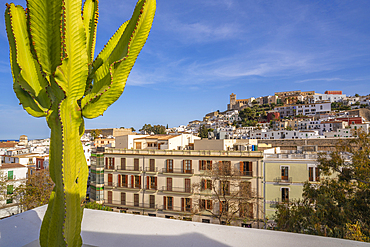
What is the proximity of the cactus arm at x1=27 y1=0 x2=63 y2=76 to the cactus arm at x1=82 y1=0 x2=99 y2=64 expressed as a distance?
1.11 ft

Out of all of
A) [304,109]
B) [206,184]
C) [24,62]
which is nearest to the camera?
[24,62]

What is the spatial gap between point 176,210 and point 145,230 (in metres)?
13.5

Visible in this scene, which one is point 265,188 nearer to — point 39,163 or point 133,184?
point 133,184

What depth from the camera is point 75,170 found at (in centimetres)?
161

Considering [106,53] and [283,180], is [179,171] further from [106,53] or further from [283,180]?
[106,53]

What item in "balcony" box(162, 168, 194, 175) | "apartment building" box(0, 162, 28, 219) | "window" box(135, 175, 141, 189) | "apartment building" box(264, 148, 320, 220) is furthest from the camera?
"window" box(135, 175, 141, 189)

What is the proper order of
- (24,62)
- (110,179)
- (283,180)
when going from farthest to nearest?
(110,179) → (283,180) → (24,62)

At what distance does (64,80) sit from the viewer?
1.50 meters

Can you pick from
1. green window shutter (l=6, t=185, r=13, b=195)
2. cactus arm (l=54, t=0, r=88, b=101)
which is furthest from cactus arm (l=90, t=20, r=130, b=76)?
green window shutter (l=6, t=185, r=13, b=195)

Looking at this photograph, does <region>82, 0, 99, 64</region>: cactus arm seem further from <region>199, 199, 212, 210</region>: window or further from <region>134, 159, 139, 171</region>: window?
<region>134, 159, 139, 171</region>: window

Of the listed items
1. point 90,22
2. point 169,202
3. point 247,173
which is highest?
point 90,22

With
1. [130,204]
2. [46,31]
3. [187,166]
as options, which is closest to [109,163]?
[130,204]

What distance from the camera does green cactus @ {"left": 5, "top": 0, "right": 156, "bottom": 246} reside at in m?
1.45

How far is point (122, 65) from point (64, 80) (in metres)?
0.39
